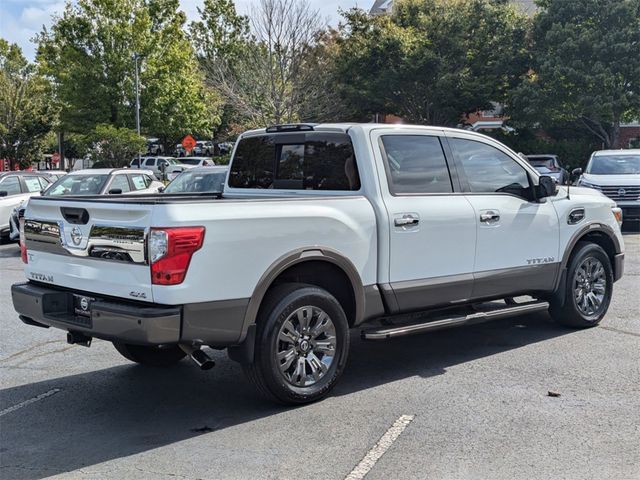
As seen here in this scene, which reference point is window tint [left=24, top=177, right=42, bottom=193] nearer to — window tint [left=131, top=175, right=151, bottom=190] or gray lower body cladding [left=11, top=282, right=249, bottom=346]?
window tint [left=131, top=175, right=151, bottom=190]

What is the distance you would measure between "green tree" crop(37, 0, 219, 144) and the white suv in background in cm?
2898

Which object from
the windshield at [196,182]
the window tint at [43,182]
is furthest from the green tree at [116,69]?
the windshield at [196,182]

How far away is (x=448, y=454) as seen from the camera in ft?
13.4

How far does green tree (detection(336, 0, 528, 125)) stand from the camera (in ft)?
107

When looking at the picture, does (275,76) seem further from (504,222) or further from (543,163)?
(504,222)

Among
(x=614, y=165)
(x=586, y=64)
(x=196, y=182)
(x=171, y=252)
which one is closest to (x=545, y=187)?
(x=171, y=252)

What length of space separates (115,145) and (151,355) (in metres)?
27.9

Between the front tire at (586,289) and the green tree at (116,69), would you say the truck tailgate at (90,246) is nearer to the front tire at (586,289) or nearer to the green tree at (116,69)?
the front tire at (586,289)

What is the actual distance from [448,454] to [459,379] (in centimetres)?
148

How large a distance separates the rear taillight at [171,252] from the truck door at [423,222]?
1705 mm

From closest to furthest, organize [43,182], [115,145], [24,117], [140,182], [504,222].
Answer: [504,222]
[140,182]
[43,182]
[115,145]
[24,117]

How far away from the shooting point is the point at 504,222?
6133 millimetres

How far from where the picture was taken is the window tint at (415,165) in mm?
5562

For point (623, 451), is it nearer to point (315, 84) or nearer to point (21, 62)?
point (315, 84)
